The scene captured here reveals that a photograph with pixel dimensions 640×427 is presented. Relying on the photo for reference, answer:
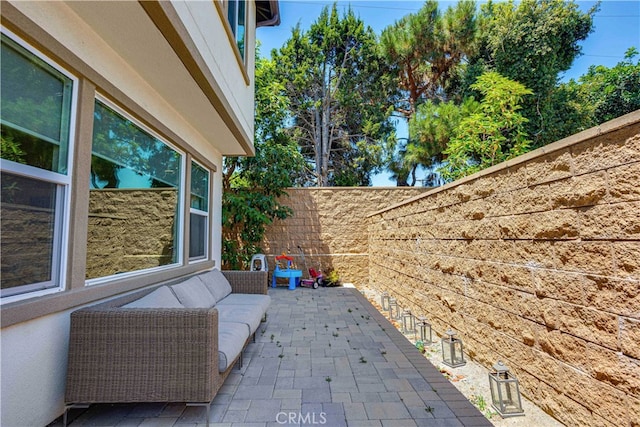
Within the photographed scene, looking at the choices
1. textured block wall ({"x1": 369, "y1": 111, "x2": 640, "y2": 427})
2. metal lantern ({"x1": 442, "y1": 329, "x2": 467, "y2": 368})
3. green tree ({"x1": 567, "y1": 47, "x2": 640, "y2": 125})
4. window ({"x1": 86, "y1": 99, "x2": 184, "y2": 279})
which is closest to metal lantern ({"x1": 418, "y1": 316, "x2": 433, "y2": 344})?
textured block wall ({"x1": 369, "y1": 111, "x2": 640, "y2": 427})

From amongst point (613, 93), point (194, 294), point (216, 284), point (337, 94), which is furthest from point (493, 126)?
point (613, 93)

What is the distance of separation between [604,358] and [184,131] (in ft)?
15.3

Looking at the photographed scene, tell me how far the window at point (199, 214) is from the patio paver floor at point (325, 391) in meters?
1.79

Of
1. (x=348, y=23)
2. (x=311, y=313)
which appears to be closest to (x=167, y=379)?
(x=311, y=313)

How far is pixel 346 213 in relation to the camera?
8711mm

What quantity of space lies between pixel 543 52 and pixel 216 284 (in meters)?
12.9

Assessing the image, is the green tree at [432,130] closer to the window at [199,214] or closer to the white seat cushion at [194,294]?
the window at [199,214]

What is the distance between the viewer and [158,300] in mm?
2793

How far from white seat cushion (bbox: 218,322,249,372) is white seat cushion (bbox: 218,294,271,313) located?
83 cm

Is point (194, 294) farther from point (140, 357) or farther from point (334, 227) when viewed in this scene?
point (334, 227)

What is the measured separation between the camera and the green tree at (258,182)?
303 inches

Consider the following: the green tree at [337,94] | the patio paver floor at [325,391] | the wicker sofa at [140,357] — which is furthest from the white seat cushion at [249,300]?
the green tree at [337,94]

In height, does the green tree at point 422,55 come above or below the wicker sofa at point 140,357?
above

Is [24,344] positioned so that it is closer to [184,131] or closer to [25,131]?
[25,131]
